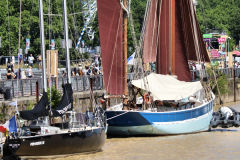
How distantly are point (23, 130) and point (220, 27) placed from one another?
311ft

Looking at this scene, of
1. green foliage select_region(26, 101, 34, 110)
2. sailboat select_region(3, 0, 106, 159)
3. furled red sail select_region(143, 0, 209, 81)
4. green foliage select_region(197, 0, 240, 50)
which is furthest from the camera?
green foliage select_region(197, 0, 240, 50)

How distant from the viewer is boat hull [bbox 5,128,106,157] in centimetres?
2875

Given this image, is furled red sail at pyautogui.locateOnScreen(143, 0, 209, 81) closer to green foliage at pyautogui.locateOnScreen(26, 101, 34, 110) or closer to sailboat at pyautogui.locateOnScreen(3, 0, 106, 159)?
green foliage at pyautogui.locateOnScreen(26, 101, 34, 110)

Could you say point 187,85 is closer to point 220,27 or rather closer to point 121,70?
point 121,70

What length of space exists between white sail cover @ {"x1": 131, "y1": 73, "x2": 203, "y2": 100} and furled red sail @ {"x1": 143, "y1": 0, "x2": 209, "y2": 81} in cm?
393

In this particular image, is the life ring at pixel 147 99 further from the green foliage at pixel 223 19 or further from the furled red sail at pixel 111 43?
the green foliage at pixel 223 19

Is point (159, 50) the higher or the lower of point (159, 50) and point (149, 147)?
the higher

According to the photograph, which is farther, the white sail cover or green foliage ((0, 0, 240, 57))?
green foliage ((0, 0, 240, 57))

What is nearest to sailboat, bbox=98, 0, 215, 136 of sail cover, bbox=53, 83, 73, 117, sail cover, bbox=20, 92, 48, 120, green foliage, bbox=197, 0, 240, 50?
sail cover, bbox=53, 83, 73, 117

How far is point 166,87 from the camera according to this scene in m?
40.3

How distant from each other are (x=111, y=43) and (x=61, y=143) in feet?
33.8

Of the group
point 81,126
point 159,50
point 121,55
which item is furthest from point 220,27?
point 81,126

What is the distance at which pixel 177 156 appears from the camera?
105ft

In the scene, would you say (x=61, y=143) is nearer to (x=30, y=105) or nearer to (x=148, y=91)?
(x=30, y=105)
